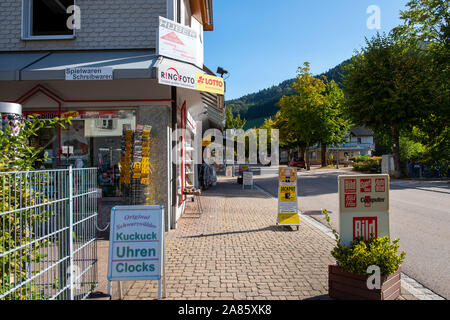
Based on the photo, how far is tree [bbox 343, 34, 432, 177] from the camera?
23.0 metres

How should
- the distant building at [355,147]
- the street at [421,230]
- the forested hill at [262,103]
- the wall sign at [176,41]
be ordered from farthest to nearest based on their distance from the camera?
the forested hill at [262,103], the distant building at [355,147], the wall sign at [176,41], the street at [421,230]

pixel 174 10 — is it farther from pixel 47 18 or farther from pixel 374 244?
pixel 374 244

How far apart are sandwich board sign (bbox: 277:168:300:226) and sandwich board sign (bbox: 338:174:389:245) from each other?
3718 millimetres

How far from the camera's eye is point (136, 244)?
3.81 m

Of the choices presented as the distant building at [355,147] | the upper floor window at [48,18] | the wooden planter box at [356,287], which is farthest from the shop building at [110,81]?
the distant building at [355,147]

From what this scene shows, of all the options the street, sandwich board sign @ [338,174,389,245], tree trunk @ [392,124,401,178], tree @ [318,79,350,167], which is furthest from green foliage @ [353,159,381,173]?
sandwich board sign @ [338,174,389,245]

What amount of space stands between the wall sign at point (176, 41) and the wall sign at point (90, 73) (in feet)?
4.10

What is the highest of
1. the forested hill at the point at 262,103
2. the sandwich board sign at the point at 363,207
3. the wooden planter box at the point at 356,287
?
the forested hill at the point at 262,103

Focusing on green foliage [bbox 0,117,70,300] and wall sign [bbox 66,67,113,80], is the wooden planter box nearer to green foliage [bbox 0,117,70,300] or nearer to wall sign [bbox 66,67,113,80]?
green foliage [bbox 0,117,70,300]

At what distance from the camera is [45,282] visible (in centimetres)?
299

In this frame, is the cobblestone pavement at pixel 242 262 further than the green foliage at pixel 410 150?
No

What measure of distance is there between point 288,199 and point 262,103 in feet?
473

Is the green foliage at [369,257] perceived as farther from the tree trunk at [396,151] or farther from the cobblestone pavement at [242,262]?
the tree trunk at [396,151]

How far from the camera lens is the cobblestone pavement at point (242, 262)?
13.3 ft
